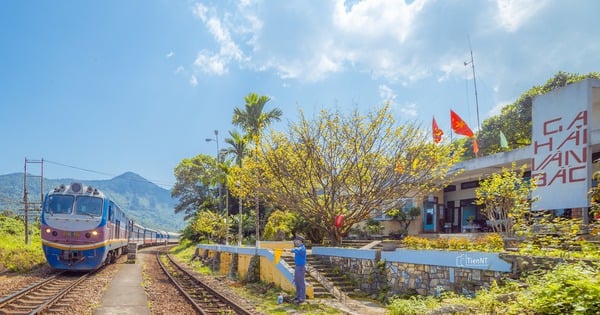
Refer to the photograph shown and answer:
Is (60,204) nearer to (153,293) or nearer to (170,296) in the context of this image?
(153,293)

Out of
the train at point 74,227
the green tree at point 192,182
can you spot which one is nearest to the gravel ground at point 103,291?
the train at point 74,227

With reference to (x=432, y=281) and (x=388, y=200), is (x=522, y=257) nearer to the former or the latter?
(x=432, y=281)

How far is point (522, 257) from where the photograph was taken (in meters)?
9.10

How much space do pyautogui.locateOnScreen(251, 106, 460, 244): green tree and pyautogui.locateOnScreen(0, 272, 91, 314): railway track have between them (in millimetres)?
8216

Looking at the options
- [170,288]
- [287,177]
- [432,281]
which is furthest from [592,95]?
[170,288]

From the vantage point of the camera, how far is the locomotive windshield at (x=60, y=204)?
17672 millimetres

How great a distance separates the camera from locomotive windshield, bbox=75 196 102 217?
17.9 meters

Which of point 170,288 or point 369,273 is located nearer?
point 369,273

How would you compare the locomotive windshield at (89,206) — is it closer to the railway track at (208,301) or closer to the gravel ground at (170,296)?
the gravel ground at (170,296)

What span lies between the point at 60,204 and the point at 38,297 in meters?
6.08

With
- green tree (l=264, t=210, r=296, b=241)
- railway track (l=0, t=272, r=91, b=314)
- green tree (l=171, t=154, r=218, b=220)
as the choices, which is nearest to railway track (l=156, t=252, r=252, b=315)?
railway track (l=0, t=272, r=91, b=314)

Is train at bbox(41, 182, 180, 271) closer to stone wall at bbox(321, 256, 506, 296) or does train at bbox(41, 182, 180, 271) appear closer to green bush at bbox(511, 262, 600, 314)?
stone wall at bbox(321, 256, 506, 296)

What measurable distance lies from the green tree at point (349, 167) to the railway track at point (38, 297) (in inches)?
323

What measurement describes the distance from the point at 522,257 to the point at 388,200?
10.1 metres
